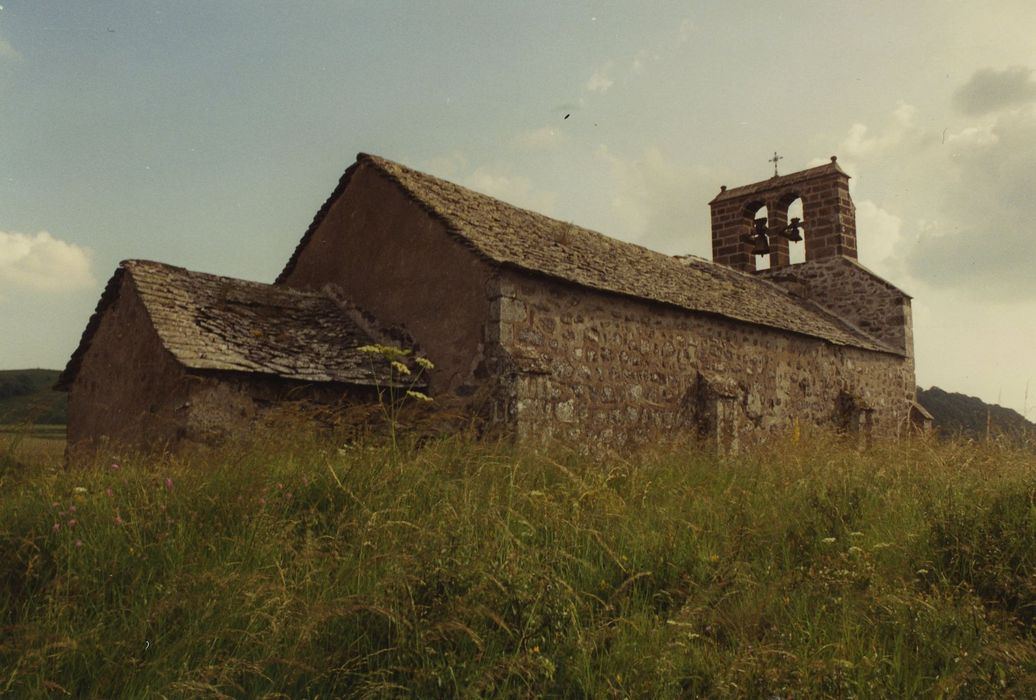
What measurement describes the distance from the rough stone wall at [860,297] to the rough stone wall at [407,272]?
1290cm

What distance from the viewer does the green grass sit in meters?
3.17

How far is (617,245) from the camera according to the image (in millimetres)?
14531

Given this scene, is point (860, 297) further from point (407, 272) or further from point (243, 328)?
point (243, 328)

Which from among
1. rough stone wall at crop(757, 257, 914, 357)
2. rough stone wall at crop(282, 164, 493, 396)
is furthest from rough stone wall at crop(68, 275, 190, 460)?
rough stone wall at crop(757, 257, 914, 357)

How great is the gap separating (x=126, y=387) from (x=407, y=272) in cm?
395

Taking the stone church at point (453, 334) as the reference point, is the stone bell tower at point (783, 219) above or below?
above

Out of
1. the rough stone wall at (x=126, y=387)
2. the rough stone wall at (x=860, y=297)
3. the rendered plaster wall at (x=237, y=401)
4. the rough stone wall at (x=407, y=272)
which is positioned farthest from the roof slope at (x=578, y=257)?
the rough stone wall at (x=126, y=387)

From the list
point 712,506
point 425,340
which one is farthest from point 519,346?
point 712,506

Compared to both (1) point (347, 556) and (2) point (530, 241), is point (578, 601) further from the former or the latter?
(2) point (530, 241)

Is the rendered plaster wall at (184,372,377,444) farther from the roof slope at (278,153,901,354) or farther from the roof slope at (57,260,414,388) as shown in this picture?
the roof slope at (278,153,901,354)

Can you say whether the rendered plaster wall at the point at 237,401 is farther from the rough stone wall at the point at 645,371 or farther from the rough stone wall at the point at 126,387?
the rough stone wall at the point at 645,371

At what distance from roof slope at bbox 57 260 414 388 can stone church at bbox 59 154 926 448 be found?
32mm

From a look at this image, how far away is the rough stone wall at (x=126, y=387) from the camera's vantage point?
28.2ft

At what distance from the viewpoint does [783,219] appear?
20.3 m
